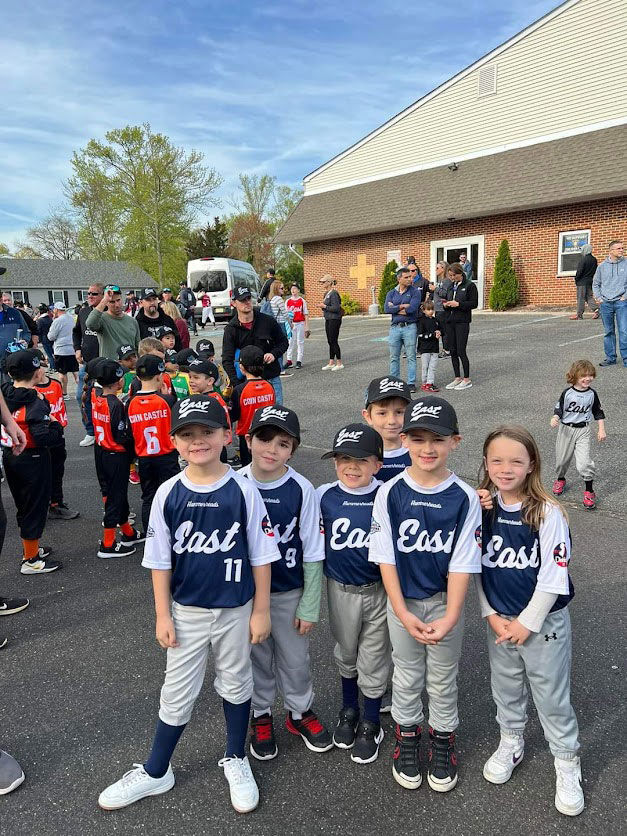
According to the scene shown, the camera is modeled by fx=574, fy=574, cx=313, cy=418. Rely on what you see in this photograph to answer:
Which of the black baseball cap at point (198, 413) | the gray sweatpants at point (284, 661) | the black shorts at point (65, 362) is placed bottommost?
the gray sweatpants at point (284, 661)

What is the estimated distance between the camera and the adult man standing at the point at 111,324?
6.92 m

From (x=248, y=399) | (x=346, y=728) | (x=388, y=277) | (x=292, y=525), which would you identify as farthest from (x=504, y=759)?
(x=388, y=277)

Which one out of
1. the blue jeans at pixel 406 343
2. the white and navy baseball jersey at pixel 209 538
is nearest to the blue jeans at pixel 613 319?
the blue jeans at pixel 406 343

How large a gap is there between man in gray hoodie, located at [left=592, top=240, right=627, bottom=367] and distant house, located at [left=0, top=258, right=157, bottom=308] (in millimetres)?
51937

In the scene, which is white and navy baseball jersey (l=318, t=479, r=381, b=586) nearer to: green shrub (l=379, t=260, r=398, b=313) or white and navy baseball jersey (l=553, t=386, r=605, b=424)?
white and navy baseball jersey (l=553, t=386, r=605, b=424)

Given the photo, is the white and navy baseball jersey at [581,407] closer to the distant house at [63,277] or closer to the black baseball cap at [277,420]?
the black baseball cap at [277,420]

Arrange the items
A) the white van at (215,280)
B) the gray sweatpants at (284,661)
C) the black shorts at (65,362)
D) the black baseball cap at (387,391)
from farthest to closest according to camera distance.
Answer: the white van at (215,280) < the black shorts at (65,362) < the black baseball cap at (387,391) < the gray sweatpants at (284,661)

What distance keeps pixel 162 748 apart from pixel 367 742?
0.91 metres

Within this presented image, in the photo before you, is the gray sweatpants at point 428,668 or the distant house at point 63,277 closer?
the gray sweatpants at point 428,668

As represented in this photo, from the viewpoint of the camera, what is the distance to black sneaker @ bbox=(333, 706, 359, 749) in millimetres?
2670

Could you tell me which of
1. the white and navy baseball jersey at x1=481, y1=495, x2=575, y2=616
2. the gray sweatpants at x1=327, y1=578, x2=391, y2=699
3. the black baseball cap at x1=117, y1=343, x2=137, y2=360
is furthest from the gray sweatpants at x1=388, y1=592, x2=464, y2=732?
the black baseball cap at x1=117, y1=343, x2=137, y2=360

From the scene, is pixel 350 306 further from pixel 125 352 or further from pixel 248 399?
pixel 248 399

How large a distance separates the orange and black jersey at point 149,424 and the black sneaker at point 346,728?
8.75 ft

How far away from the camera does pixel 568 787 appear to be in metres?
2.31
